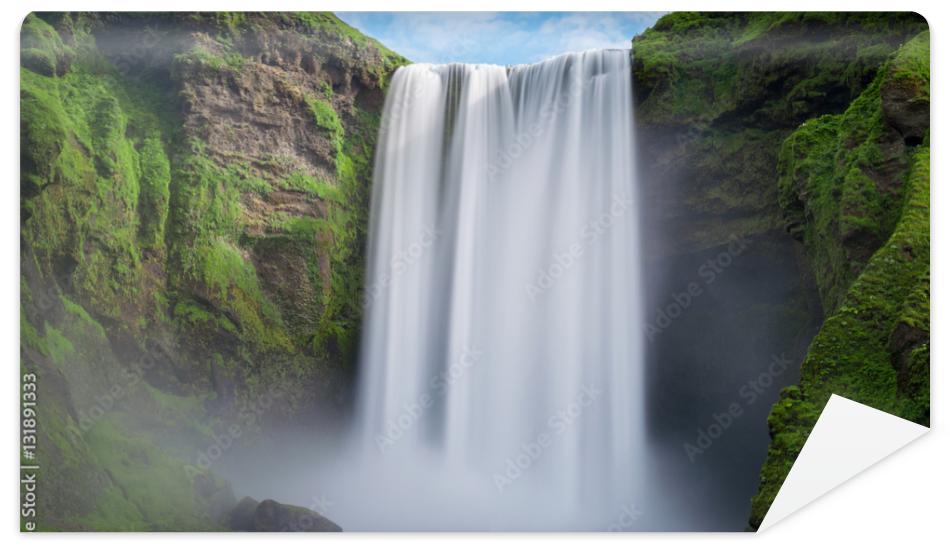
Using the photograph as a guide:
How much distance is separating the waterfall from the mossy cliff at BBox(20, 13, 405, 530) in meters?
0.58

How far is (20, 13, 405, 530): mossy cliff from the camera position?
6527mm

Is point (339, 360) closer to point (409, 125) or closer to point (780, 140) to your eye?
point (409, 125)

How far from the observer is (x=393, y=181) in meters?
10.1

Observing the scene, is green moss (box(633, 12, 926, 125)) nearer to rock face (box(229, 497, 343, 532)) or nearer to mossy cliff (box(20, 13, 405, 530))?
mossy cliff (box(20, 13, 405, 530))

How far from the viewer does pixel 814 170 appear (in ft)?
24.2

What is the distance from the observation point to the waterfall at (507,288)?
27.8 ft

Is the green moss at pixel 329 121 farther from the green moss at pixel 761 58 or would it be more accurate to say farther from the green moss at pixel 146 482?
the green moss at pixel 146 482

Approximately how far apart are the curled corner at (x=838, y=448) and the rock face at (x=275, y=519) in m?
3.44

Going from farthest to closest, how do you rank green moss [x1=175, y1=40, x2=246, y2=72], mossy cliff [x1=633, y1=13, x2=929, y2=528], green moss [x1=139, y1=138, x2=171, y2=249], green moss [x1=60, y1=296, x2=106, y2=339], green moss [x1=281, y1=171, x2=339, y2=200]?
1. green moss [x1=281, y1=171, x2=339, y2=200]
2. green moss [x1=139, y1=138, x2=171, y2=249]
3. green moss [x1=175, y1=40, x2=246, y2=72]
4. green moss [x1=60, y1=296, x2=106, y2=339]
5. mossy cliff [x1=633, y1=13, x2=929, y2=528]

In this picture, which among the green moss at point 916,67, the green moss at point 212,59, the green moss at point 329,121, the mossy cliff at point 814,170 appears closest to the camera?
the mossy cliff at point 814,170

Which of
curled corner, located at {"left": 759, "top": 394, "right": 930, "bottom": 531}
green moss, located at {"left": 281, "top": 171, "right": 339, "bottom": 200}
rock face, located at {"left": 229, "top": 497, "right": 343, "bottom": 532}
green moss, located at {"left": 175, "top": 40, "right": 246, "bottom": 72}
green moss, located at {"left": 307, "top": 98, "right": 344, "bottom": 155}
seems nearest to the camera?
curled corner, located at {"left": 759, "top": 394, "right": 930, "bottom": 531}

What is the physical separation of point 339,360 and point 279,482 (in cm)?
234

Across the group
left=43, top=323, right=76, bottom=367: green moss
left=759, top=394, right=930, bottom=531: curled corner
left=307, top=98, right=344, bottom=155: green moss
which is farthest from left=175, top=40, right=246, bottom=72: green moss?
left=759, top=394, right=930, bottom=531: curled corner

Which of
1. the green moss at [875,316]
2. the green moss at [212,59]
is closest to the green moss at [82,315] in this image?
the green moss at [212,59]
